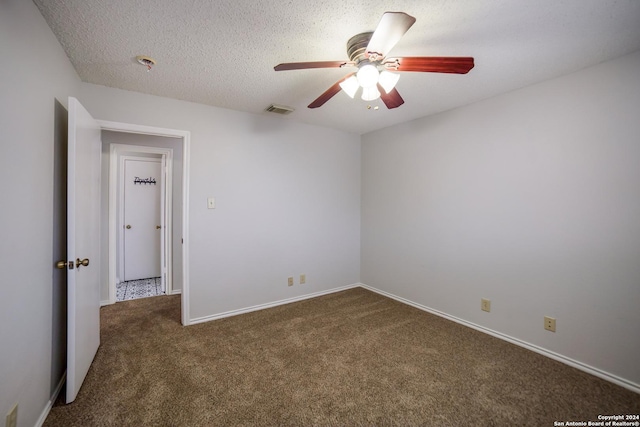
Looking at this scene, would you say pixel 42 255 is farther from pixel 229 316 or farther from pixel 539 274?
pixel 539 274

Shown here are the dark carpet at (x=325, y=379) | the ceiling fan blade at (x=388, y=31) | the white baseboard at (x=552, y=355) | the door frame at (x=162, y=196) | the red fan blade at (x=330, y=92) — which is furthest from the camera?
the door frame at (x=162, y=196)

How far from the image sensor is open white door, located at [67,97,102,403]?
171cm

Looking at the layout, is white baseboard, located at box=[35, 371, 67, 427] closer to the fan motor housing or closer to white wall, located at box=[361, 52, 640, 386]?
the fan motor housing

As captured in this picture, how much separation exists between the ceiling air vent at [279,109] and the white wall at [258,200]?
0.92 feet

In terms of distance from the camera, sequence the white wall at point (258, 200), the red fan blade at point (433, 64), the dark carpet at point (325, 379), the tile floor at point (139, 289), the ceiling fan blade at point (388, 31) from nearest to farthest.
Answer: the ceiling fan blade at point (388, 31) < the red fan blade at point (433, 64) < the dark carpet at point (325, 379) < the white wall at point (258, 200) < the tile floor at point (139, 289)

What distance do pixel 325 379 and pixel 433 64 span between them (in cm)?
211

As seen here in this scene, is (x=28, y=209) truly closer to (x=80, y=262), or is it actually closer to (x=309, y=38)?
(x=80, y=262)

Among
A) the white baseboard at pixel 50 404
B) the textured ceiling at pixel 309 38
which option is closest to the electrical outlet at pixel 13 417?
the white baseboard at pixel 50 404

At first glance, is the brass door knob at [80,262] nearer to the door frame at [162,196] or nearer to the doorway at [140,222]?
the door frame at [162,196]

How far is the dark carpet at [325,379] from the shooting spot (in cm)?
166

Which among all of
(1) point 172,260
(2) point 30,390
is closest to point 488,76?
(2) point 30,390

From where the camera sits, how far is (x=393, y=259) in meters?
3.72

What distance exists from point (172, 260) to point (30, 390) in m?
2.55

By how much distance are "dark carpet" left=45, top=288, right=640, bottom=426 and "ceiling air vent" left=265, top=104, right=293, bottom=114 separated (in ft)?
7.42
